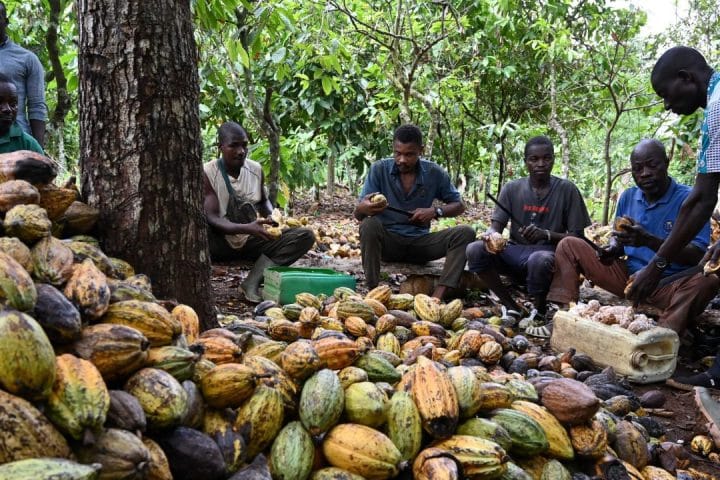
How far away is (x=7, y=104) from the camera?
10.7 ft

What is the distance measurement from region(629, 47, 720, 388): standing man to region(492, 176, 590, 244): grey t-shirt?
120 centimetres

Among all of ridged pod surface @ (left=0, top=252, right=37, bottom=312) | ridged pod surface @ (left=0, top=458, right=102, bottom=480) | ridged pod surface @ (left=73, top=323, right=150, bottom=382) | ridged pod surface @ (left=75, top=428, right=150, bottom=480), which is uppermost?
ridged pod surface @ (left=0, top=252, right=37, bottom=312)

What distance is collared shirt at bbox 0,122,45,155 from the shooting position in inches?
131

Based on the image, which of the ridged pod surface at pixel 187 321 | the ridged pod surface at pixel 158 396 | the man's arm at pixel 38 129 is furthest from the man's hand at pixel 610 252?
the man's arm at pixel 38 129

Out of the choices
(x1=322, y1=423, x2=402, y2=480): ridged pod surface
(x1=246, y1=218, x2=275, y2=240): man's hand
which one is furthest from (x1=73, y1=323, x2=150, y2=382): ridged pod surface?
(x1=246, y1=218, x2=275, y2=240): man's hand

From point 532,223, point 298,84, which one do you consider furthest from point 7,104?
point 298,84

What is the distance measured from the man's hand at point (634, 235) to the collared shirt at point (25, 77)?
13.7 feet

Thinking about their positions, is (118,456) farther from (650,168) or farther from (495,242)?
(650,168)

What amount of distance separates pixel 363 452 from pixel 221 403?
0.41 meters

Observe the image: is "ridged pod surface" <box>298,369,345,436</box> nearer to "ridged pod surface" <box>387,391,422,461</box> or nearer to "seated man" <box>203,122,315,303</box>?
"ridged pod surface" <box>387,391,422,461</box>

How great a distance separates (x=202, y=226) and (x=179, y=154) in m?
0.34

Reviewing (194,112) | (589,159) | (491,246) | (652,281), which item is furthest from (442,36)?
(589,159)

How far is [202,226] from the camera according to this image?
2580 millimetres

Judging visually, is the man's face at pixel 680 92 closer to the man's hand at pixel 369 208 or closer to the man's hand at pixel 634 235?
the man's hand at pixel 634 235
